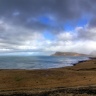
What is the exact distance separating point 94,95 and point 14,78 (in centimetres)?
1673

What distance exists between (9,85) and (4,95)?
27.2 feet

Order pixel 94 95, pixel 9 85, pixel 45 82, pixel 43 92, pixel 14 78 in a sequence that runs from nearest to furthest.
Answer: pixel 94 95 → pixel 43 92 → pixel 9 85 → pixel 45 82 → pixel 14 78

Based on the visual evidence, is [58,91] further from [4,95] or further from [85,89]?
[4,95]

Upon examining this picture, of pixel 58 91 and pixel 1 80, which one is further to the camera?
pixel 1 80

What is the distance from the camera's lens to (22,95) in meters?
20.2

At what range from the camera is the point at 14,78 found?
33125 millimetres

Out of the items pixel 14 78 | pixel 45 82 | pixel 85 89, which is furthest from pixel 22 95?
pixel 14 78

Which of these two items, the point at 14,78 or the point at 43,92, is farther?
the point at 14,78

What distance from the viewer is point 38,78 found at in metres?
33.7

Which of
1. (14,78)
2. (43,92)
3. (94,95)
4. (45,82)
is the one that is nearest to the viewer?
(94,95)

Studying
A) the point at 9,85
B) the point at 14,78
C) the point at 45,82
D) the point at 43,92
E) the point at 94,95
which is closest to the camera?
the point at 94,95

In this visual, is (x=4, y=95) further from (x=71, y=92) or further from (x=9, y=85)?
(x=9, y=85)

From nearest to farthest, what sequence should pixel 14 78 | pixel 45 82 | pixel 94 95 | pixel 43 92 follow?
pixel 94 95
pixel 43 92
pixel 45 82
pixel 14 78

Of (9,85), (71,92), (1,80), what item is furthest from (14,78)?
(71,92)
